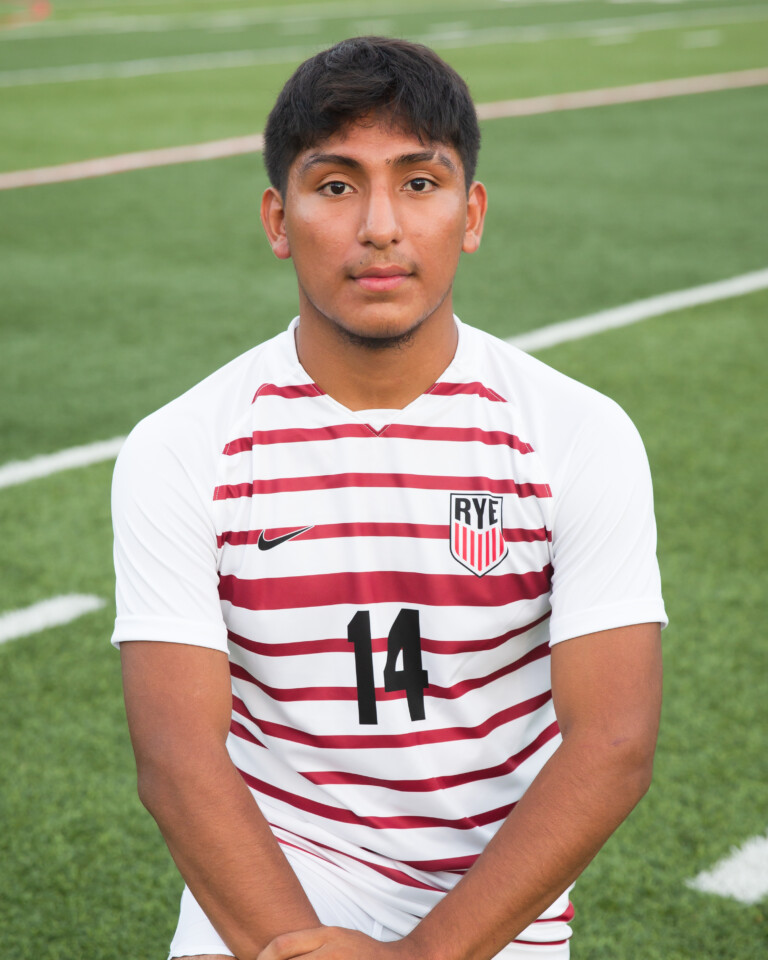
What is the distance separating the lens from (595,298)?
25.3 ft

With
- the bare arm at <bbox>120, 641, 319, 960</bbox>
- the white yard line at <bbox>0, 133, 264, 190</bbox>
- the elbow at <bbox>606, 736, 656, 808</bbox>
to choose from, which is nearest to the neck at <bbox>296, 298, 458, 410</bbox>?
the bare arm at <bbox>120, 641, 319, 960</bbox>

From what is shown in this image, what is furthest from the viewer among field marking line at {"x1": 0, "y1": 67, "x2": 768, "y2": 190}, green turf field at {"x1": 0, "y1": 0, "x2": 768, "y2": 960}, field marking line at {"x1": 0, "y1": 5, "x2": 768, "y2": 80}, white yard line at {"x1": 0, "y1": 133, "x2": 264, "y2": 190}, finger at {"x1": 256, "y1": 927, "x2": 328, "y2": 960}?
field marking line at {"x1": 0, "y1": 5, "x2": 768, "y2": 80}

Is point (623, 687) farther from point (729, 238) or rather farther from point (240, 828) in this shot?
point (729, 238)

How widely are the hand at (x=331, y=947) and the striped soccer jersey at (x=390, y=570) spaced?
0.78ft

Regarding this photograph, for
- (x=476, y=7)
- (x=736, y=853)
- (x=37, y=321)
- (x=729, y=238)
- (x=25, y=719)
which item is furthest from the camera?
(x=476, y=7)

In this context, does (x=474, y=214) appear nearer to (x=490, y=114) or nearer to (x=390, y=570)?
(x=390, y=570)

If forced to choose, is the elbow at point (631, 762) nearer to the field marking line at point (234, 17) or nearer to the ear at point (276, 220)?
the ear at point (276, 220)

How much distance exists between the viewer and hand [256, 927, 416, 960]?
198 cm

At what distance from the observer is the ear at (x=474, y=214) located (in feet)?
7.95

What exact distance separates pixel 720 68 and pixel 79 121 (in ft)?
28.9

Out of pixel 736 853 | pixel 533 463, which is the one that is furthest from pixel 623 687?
pixel 736 853

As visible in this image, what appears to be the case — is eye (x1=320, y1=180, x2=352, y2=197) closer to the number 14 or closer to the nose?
the nose

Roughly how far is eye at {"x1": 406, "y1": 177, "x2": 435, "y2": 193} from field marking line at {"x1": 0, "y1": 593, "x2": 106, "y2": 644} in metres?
2.50

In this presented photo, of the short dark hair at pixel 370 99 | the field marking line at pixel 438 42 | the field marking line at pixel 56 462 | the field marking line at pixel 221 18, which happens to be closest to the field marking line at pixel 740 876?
the short dark hair at pixel 370 99
